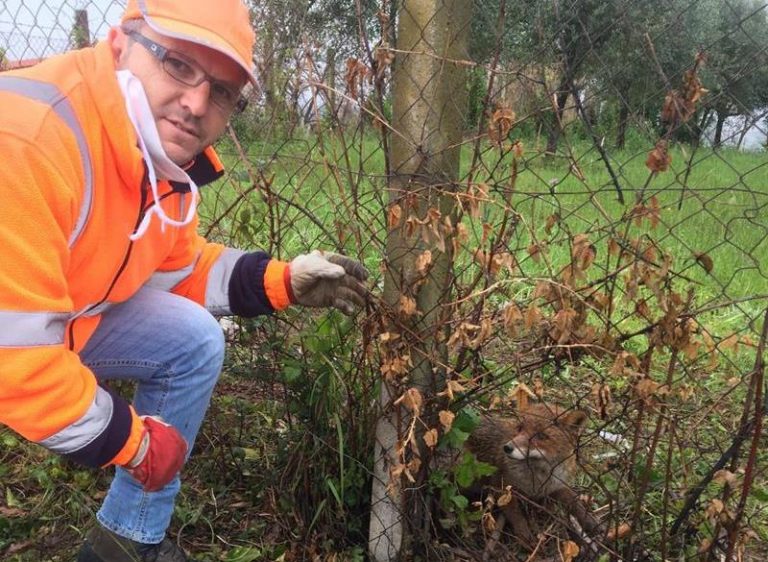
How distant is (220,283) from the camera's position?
2.30 metres

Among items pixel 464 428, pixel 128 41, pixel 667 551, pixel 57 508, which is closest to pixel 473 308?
pixel 464 428

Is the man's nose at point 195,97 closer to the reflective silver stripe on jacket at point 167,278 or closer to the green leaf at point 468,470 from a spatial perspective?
the reflective silver stripe on jacket at point 167,278

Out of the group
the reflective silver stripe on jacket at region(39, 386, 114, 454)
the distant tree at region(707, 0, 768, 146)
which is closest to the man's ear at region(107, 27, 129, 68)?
the reflective silver stripe on jacket at region(39, 386, 114, 454)

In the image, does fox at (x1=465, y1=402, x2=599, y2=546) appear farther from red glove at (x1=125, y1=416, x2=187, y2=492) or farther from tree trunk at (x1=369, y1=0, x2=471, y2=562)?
red glove at (x1=125, y1=416, x2=187, y2=492)

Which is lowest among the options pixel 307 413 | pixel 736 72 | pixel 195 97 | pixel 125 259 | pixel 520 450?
pixel 307 413

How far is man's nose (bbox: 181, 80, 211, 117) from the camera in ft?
5.68

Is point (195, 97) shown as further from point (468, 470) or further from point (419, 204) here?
point (468, 470)

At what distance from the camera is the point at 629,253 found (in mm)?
1792

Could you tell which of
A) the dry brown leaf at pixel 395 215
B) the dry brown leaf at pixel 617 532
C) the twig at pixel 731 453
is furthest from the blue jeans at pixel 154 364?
the twig at pixel 731 453

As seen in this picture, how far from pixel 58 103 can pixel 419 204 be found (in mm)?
919

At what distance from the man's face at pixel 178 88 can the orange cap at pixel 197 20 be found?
41mm

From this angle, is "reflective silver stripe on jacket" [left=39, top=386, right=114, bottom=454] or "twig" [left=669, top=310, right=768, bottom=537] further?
"twig" [left=669, top=310, right=768, bottom=537]

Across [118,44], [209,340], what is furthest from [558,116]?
[209,340]

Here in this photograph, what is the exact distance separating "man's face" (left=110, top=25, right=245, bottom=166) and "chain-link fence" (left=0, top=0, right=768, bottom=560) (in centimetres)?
37
